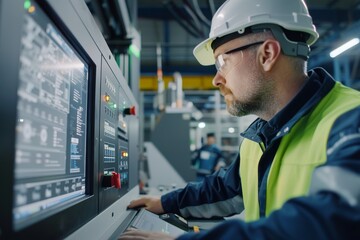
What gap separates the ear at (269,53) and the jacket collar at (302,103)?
0.11 m

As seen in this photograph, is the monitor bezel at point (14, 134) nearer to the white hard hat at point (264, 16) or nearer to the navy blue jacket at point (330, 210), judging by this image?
the navy blue jacket at point (330, 210)

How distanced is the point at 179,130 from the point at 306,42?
210 centimetres

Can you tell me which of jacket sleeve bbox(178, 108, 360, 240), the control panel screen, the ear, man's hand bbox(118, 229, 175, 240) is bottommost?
man's hand bbox(118, 229, 175, 240)

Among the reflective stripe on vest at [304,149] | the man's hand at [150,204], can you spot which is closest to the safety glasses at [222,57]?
the reflective stripe on vest at [304,149]

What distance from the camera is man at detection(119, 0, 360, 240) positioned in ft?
1.62

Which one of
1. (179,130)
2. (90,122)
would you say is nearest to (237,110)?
(90,122)

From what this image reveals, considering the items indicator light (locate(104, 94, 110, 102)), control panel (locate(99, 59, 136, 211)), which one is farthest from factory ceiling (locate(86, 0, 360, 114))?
indicator light (locate(104, 94, 110, 102))

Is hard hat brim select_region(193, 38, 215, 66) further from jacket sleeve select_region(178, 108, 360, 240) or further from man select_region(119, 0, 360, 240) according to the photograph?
jacket sleeve select_region(178, 108, 360, 240)

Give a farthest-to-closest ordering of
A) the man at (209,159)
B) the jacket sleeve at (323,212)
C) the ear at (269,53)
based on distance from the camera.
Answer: the man at (209,159) < the ear at (269,53) < the jacket sleeve at (323,212)

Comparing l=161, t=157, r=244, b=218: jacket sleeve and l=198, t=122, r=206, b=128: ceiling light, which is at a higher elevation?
l=198, t=122, r=206, b=128: ceiling light

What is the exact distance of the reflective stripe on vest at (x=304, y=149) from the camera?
2.25ft

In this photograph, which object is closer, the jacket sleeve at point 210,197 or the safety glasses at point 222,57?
the safety glasses at point 222,57

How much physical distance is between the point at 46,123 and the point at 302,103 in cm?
67

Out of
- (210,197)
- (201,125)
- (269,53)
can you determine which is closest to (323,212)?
(269,53)
